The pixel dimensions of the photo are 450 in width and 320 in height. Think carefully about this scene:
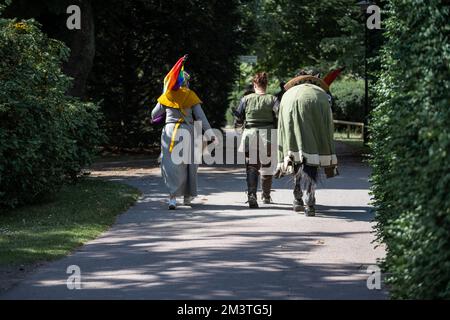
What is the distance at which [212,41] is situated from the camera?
24.1 m

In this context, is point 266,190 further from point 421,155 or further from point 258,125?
point 421,155

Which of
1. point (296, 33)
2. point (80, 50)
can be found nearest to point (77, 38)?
point (80, 50)

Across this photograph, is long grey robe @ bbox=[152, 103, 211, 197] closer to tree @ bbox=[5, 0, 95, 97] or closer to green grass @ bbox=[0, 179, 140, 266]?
green grass @ bbox=[0, 179, 140, 266]

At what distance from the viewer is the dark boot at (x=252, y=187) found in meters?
13.4

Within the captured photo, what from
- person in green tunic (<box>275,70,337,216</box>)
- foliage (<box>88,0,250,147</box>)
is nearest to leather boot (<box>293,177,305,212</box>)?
person in green tunic (<box>275,70,337,216</box>)

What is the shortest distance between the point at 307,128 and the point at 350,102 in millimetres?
24776

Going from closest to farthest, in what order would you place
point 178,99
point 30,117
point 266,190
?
point 30,117, point 178,99, point 266,190

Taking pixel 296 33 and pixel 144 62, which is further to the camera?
pixel 296 33

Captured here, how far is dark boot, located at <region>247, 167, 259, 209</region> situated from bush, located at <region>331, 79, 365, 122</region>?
23.4 m

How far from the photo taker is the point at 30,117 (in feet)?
41.6

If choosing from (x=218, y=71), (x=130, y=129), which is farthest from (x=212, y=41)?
(x=130, y=129)

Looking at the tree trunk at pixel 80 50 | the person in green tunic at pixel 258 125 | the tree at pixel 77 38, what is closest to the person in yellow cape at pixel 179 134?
the person in green tunic at pixel 258 125

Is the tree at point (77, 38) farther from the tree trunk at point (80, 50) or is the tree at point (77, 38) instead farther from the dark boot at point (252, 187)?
the dark boot at point (252, 187)

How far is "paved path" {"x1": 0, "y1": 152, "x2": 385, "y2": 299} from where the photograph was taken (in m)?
7.42
